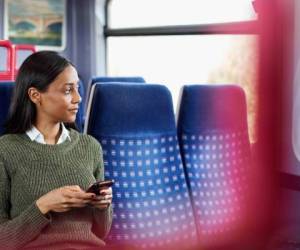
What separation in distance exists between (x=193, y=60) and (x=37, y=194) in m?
2.92

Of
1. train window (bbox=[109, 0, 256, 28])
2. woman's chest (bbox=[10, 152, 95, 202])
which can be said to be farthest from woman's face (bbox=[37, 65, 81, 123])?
train window (bbox=[109, 0, 256, 28])

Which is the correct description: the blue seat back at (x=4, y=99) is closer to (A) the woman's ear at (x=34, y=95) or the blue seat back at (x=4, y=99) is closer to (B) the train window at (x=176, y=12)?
(A) the woman's ear at (x=34, y=95)

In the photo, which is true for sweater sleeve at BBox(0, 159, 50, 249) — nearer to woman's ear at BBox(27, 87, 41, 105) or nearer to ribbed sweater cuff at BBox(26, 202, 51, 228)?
ribbed sweater cuff at BBox(26, 202, 51, 228)

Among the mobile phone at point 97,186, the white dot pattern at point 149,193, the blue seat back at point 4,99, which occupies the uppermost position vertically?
the blue seat back at point 4,99

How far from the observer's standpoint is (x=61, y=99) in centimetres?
178

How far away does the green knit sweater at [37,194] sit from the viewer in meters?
1.69

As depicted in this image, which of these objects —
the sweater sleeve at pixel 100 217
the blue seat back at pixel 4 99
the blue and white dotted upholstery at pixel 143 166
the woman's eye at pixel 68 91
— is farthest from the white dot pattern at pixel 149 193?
the woman's eye at pixel 68 91

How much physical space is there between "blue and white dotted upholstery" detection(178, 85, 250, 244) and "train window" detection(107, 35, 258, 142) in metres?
0.80

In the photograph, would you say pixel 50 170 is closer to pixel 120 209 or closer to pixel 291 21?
pixel 120 209

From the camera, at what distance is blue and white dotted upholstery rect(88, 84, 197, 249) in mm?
2391

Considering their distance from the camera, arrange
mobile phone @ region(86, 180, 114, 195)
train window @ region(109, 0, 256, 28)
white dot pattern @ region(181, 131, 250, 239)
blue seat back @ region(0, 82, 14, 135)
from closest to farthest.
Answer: mobile phone @ region(86, 180, 114, 195), blue seat back @ region(0, 82, 14, 135), white dot pattern @ region(181, 131, 250, 239), train window @ region(109, 0, 256, 28)

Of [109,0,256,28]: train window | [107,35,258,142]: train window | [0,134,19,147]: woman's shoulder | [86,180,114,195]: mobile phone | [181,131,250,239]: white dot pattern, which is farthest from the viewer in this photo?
[109,0,256,28]: train window

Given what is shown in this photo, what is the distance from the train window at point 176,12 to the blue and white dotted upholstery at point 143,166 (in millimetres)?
1648

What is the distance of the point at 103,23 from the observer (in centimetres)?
613
